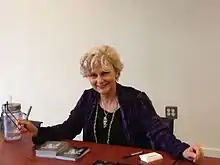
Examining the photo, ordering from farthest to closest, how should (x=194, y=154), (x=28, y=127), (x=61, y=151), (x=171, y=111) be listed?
(x=171, y=111), (x=28, y=127), (x=61, y=151), (x=194, y=154)

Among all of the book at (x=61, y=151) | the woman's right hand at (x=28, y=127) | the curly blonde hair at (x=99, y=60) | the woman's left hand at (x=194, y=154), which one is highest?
the curly blonde hair at (x=99, y=60)

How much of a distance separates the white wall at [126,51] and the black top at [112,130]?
54.7 inches

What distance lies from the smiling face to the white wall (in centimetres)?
139

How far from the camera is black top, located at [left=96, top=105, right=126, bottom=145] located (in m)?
2.07

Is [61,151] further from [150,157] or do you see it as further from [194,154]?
[194,154]

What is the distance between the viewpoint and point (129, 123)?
2061 millimetres

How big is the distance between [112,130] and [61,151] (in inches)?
16.7

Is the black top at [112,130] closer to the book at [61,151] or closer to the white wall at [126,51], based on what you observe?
the book at [61,151]

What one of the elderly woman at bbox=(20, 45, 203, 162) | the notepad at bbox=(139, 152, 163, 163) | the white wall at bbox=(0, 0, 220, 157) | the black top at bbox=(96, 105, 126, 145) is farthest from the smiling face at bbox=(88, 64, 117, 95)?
the white wall at bbox=(0, 0, 220, 157)

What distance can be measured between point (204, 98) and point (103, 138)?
151 cm

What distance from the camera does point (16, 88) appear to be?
3.96 m

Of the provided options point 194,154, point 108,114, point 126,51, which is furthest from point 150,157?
point 126,51

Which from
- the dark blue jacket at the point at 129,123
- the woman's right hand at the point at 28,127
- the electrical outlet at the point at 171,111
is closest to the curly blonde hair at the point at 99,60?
the dark blue jacket at the point at 129,123

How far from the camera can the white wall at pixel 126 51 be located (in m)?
3.25
